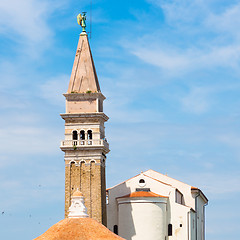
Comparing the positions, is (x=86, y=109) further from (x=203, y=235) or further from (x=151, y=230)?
(x=203, y=235)

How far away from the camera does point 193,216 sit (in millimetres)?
86312

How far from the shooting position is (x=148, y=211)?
80.4 metres

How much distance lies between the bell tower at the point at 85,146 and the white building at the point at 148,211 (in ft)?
7.90

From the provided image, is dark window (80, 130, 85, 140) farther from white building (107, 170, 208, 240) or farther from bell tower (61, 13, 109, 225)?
white building (107, 170, 208, 240)

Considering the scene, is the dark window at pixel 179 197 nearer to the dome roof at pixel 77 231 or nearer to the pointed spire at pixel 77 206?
the pointed spire at pixel 77 206

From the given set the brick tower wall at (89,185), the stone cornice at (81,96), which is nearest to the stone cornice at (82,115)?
the stone cornice at (81,96)

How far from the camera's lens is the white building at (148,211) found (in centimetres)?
8031

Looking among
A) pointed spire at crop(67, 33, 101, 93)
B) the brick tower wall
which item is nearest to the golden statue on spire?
pointed spire at crop(67, 33, 101, 93)

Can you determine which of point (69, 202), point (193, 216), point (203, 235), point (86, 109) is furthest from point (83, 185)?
point (203, 235)

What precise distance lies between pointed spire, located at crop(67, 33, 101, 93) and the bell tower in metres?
0.09

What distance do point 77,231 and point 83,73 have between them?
17819 mm

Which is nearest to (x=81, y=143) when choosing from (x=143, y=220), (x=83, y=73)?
(x=83, y=73)

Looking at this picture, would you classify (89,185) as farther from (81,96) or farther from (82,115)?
(81,96)

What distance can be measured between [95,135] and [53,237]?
13540mm
